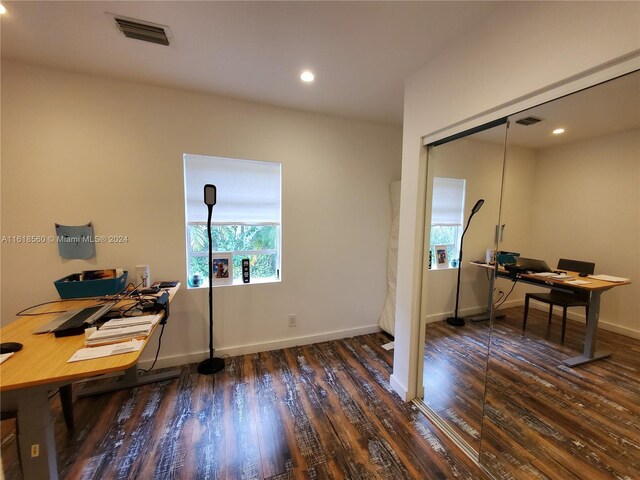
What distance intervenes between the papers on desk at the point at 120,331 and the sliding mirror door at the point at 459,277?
1.89 m

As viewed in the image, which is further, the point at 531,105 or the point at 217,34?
the point at 217,34

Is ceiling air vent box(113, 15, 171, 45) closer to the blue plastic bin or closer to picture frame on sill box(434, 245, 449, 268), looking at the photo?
the blue plastic bin

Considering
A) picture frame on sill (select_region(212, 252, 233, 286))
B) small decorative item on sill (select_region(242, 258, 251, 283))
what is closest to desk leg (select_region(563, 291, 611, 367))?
small decorative item on sill (select_region(242, 258, 251, 283))

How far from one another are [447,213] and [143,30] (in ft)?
7.98

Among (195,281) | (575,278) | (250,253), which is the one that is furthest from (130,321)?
(575,278)

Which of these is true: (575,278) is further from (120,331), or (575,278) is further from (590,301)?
(120,331)

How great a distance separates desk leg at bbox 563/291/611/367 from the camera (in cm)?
131

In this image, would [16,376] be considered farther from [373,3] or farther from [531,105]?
[531,105]

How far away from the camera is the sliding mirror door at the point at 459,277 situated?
1.68 metres

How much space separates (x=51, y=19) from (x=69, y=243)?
5.09 feet

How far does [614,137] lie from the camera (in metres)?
1.17

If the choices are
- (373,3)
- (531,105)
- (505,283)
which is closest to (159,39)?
(373,3)

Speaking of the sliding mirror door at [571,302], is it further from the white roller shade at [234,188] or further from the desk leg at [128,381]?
the desk leg at [128,381]

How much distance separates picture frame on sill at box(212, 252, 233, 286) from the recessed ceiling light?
70.1 inches
